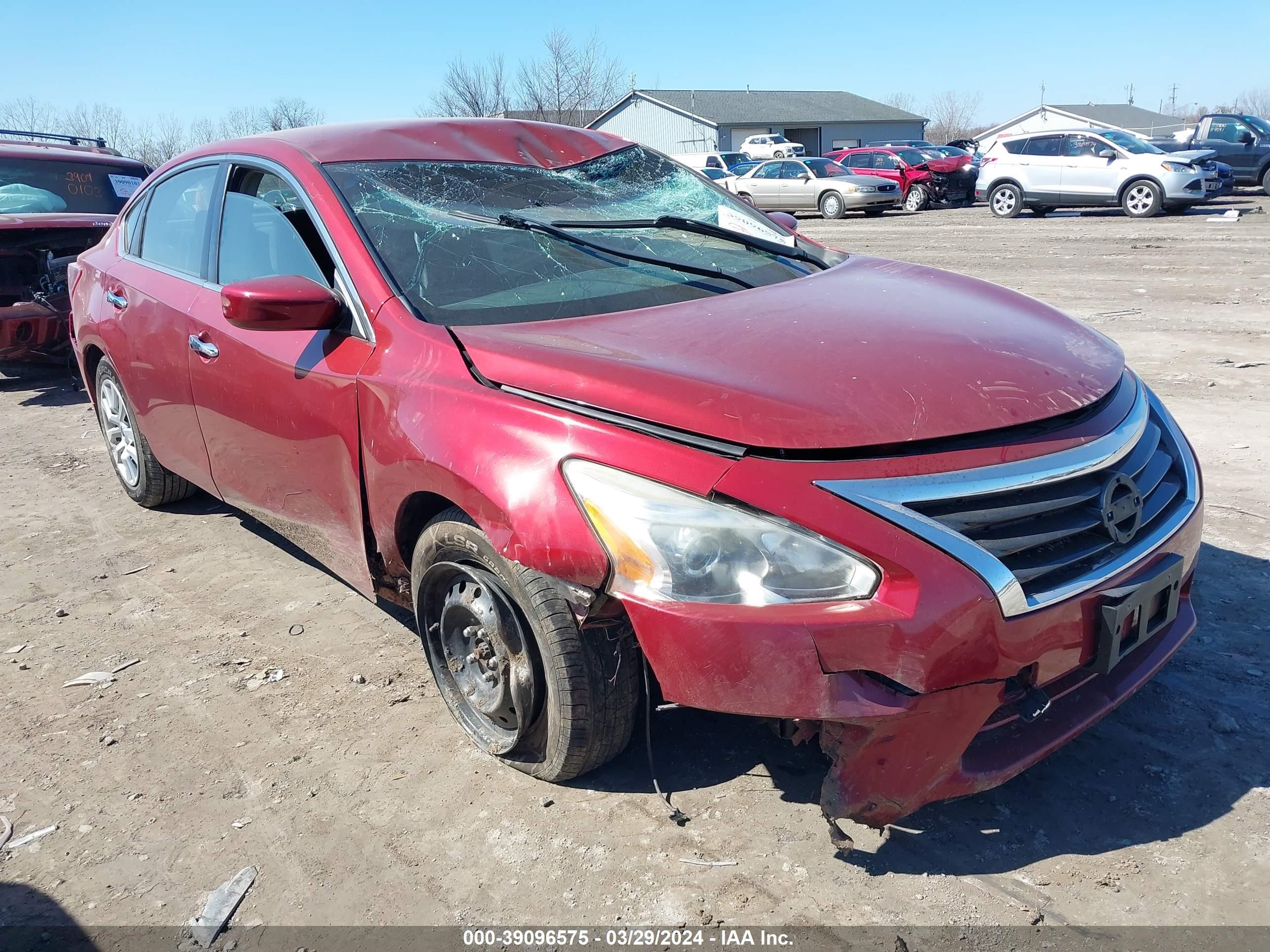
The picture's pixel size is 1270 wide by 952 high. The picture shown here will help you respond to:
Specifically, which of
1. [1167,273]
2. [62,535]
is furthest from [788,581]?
[1167,273]

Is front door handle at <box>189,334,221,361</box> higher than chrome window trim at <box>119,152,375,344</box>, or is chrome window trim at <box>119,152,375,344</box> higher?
chrome window trim at <box>119,152,375,344</box>

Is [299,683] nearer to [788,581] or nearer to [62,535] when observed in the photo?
[788,581]

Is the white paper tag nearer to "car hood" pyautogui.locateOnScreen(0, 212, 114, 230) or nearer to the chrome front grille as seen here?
"car hood" pyautogui.locateOnScreen(0, 212, 114, 230)

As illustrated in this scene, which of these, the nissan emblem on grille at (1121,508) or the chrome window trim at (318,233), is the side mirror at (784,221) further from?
the nissan emblem on grille at (1121,508)

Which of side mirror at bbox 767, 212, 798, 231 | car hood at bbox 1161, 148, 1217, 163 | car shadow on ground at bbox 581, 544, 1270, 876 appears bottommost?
car shadow on ground at bbox 581, 544, 1270, 876

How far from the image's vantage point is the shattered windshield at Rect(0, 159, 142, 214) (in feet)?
26.6

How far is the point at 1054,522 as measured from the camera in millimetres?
2219

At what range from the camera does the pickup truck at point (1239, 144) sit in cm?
2178

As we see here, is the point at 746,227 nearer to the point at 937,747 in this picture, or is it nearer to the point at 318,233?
the point at 318,233

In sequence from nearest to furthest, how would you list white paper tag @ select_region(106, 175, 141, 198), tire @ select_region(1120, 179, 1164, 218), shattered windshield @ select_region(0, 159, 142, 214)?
shattered windshield @ select_region(0, 159, 142, 214)
white paper tag @ select_region(106, 175, 141, 198)
tire @ select_region(1120, 179, 1164, 218)

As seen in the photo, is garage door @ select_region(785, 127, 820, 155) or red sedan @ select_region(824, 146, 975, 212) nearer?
red sedan @ select_region(824, 146, 975, 212)

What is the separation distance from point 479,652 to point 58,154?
8144 millimetres

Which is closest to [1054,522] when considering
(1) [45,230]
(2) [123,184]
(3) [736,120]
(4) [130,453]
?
(4) [130,453]

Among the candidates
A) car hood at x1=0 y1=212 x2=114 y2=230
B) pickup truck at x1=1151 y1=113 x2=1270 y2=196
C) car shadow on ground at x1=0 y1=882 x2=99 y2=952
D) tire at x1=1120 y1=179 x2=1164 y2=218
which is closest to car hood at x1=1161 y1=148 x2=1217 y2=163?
tire at x1=1120 y1=179 x2=1164 y2=218
